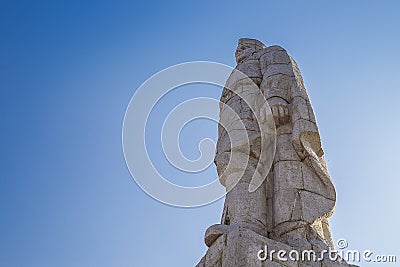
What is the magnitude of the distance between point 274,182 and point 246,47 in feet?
11.9

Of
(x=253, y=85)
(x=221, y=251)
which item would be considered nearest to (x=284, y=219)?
(x=221, y=251)

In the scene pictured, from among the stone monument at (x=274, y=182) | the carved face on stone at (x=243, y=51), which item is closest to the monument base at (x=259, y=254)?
the stone monument at (x=274, y=182)

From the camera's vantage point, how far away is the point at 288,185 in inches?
322

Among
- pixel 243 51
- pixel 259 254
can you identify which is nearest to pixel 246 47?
pixel 243 51

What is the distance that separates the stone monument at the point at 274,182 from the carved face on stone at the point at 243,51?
974 millimetres

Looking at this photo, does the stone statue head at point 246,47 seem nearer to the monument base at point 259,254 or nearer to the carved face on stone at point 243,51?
the carved face on stone at point 243,51

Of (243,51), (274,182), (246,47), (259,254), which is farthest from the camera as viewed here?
(246,47)

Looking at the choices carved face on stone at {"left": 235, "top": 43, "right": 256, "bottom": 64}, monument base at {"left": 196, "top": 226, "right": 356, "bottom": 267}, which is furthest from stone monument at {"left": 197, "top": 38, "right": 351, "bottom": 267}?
carved face on stone at {"left": 235, "top": 43, "right": 256, "bottom": 64}

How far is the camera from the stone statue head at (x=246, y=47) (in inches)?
424

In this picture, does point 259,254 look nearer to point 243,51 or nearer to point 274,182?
point 274,182

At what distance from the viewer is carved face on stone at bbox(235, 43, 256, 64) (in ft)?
35.3

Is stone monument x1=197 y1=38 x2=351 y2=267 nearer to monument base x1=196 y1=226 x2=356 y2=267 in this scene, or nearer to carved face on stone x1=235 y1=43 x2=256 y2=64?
monument base x1=196 y1=226 x2=356 y2=267

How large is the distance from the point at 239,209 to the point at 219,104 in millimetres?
2651

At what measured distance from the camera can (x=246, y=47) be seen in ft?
36.6
